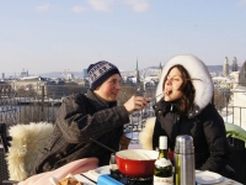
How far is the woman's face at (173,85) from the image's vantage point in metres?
2.85

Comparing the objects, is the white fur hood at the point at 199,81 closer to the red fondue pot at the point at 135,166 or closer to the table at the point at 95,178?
the table at the point at 95,178

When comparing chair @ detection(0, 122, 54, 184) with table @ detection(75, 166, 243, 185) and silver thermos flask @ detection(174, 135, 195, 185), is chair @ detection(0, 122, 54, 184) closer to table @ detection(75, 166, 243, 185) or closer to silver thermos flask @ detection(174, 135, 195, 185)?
table @ detection(75, 166, 243, 185)

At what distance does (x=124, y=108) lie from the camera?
8.20 feet

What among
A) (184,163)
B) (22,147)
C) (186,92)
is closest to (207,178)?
(184,163)

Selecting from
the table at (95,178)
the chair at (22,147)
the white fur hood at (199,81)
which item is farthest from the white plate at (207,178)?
the chair at (22,147)

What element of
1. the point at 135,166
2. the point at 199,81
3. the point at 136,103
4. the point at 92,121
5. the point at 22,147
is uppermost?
the point at 199,81

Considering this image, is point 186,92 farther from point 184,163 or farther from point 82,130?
point 184,163

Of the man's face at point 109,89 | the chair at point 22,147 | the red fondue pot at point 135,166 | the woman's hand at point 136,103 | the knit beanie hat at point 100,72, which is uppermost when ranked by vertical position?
the knit beanie hat at point 100,72

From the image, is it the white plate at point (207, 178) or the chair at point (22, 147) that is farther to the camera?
the chair at point (22, 147)

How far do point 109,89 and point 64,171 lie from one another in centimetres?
70

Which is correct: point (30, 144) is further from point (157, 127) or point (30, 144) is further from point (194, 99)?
point (194, 99)

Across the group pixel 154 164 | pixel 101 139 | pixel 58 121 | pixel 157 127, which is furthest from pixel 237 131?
pixel 154 164

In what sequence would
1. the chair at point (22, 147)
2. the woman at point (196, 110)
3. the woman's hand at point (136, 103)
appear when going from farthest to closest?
the chair at point (22, 147)
the woman at point (196, 110)
the woman's hand at point (136, 103)

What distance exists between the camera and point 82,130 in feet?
8.13
